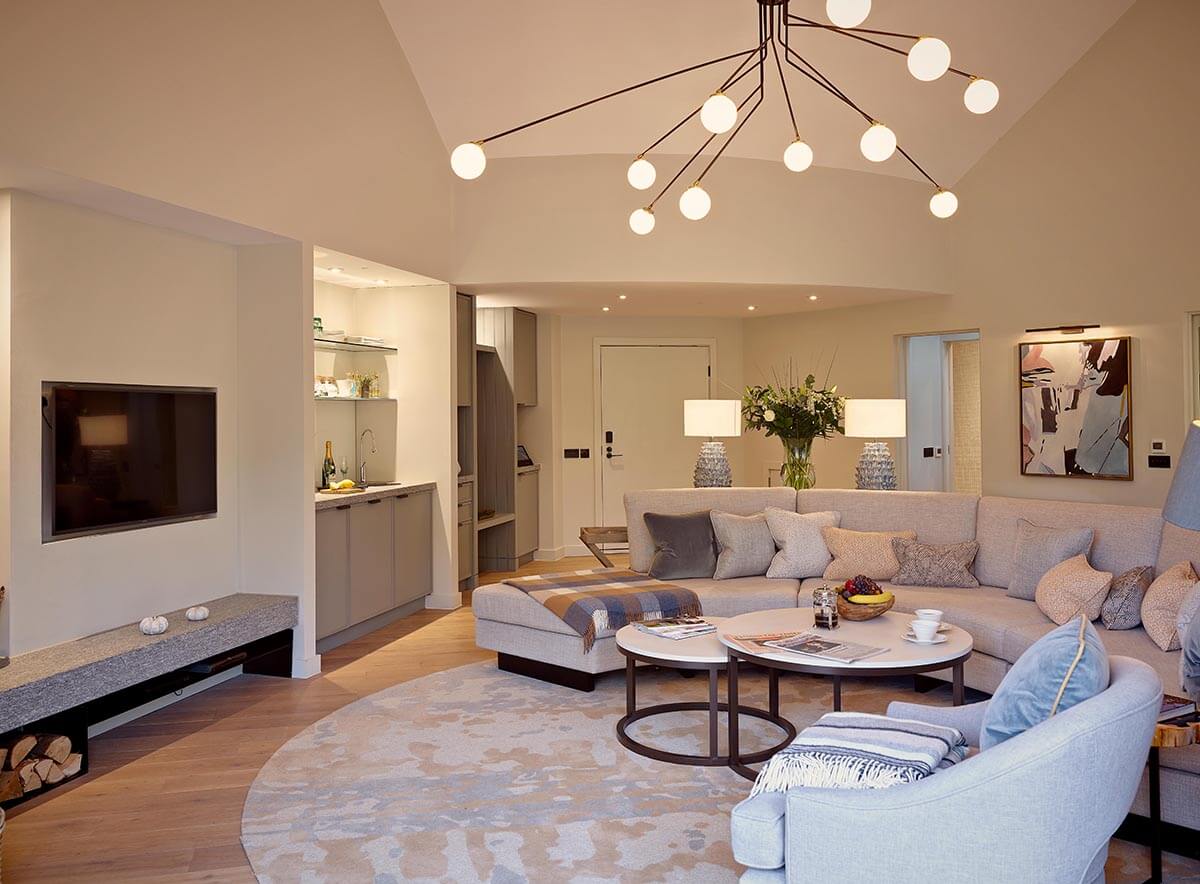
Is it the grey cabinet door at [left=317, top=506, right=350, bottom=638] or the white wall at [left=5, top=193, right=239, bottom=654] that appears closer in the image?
the white wall at [left=5, top=193, right=239, bottom=654]

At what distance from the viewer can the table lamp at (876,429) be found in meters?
5.72

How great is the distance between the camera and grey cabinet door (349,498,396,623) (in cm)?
581

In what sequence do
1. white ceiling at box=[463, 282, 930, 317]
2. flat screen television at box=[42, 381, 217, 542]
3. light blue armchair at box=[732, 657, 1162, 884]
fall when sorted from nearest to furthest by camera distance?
1. light blue armchair at box=[732, 657, 1162, 884]
2. flat screen television at box=[42, 381, 217, 542]
3. white ceiling at box=[463, 282, 930, 317]

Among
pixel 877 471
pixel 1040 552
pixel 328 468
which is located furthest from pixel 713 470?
pixel 328 468

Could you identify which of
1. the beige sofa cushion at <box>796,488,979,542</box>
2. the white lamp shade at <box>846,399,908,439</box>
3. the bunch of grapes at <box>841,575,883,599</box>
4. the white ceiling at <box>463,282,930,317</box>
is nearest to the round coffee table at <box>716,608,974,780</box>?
Result: the bunch of grapes at <box>841,575,883,599</box>

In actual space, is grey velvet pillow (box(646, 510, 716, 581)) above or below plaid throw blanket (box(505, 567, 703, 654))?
above

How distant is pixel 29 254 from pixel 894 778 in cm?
368

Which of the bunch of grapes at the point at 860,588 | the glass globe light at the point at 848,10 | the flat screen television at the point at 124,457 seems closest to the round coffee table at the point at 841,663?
the bunch of grapes at the point at 860,588

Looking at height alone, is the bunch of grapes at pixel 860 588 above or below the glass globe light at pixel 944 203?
below

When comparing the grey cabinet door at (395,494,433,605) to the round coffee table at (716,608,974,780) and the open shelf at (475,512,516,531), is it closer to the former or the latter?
the open shelf at (475,512,516,531)

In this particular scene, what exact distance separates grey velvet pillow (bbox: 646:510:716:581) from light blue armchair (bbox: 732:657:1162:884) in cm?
Answer: 331

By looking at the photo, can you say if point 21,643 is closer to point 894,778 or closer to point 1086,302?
point 894,778

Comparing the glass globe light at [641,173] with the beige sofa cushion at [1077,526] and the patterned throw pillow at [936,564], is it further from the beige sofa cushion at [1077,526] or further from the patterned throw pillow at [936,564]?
the beige sofa cushion at [1077,526]

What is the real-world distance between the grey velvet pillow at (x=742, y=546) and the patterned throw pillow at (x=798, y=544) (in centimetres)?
5
